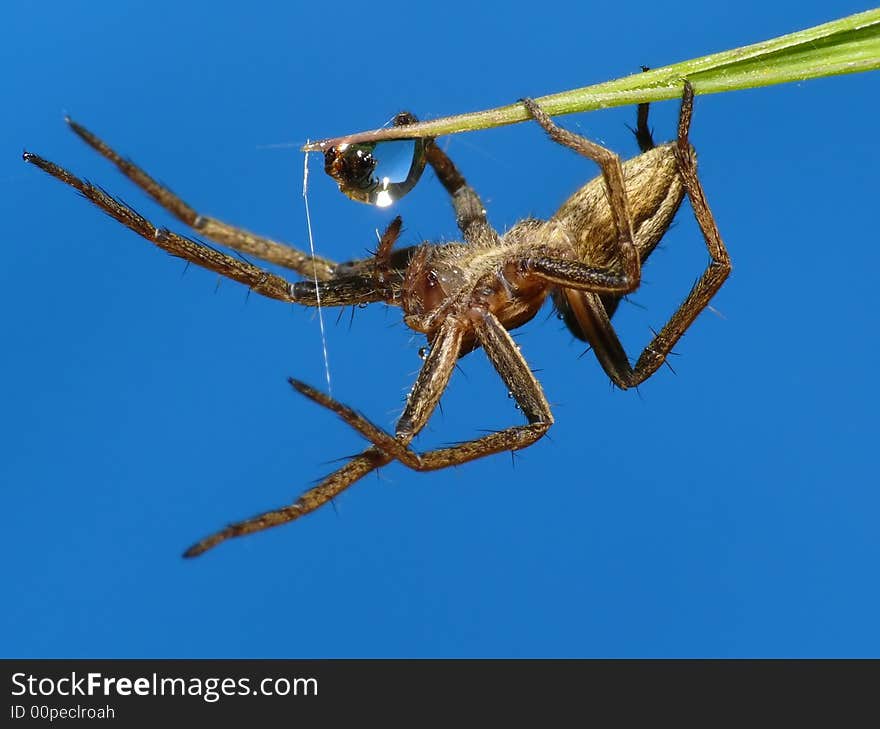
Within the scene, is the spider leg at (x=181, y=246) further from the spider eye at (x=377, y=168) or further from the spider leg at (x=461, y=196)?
the spider leg at (x=461, y=196)

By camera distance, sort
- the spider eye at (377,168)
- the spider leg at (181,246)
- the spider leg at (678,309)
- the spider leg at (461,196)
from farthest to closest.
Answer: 1. the spider leg at (461,196)
2. the spider leg at (678,309)
3. the spider leg at (181,246)
4. the spider eye at (377,168)

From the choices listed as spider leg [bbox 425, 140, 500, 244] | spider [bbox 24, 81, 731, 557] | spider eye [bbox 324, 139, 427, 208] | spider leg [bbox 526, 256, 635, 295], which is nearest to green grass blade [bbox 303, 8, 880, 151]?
spider eye [bbox 324, 139, 427, 208]

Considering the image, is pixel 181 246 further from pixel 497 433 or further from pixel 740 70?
pixel 740 70

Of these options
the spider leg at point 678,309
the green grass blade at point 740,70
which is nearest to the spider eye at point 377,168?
the green grass blade at point 740,70

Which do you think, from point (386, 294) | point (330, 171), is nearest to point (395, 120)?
point (330, 171)

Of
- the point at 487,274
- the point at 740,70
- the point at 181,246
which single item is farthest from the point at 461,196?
the point at 740,70

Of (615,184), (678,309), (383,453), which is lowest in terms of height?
(383,453)

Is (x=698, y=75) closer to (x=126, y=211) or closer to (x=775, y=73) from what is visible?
(x=775, y=73)
